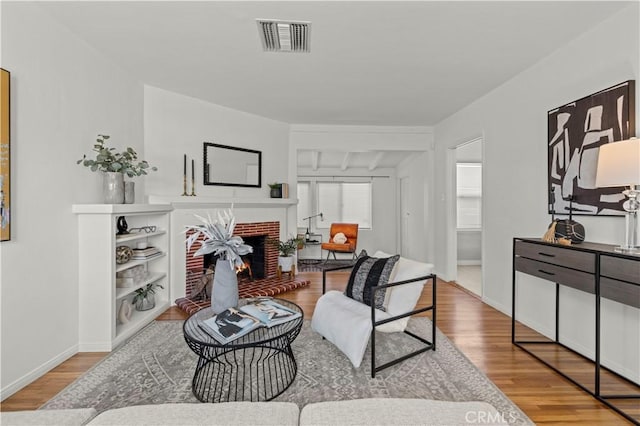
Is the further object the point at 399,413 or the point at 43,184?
the point at 43,184

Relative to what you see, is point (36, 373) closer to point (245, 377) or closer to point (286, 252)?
point (245, 377)

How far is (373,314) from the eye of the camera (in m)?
2.12

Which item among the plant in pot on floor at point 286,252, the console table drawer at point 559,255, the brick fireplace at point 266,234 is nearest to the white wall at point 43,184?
the brick fireplace at point 266,234

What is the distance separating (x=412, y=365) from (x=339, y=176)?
18.9 ft

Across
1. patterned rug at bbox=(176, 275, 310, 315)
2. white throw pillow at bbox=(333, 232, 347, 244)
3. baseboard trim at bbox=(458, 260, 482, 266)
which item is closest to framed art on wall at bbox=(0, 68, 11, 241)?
patterned rug at bbox=(176, 275, 310, 315)

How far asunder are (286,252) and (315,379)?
3.05m

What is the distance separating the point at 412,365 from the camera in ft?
7.73

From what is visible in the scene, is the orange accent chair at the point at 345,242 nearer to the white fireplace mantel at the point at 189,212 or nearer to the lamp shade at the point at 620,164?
the white fireplace mantel at the point at 189,212

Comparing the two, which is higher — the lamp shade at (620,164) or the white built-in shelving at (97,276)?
the lamp shade at (620,164)

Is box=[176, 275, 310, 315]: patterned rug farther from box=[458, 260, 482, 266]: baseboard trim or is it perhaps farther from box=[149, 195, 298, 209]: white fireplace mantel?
box=[458, 260, 482, 266]: baseboard trim

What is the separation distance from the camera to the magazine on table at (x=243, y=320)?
1.83 metres

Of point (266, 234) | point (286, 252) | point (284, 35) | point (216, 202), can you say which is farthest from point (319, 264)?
point (284, 35)

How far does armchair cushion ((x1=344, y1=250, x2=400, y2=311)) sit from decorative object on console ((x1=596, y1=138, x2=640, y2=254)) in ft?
4.62

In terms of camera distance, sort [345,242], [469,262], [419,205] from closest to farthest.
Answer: [419,205] → [469,262] → [345,242]
